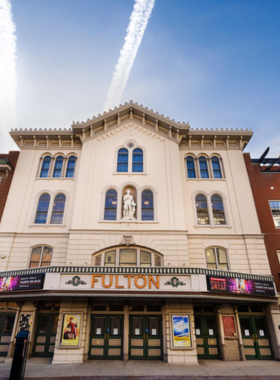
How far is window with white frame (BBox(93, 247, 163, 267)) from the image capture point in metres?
15.7

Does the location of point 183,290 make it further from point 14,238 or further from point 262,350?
point 14,238

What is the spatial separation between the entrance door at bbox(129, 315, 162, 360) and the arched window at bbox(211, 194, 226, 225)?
8215 millimetres

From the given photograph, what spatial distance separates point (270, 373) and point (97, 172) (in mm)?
16285

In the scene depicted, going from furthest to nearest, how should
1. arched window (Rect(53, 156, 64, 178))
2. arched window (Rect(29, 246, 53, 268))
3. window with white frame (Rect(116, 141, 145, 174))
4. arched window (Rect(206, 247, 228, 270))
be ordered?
arched window (Rect(53, 156, 64, 178)) → window with white frame (Rect(116, 141, 145, 174)) → arched window (Rect(29, 246, 53, 268)) → arched window (Rect(206, 247, 228, 270))

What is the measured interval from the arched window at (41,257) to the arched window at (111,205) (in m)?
4.88

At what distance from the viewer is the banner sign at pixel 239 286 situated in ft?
42.8

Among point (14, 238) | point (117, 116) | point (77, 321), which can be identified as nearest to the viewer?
point (77, 321)

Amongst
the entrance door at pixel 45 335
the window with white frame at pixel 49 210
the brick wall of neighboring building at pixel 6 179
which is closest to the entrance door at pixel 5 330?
the entrance door at pixel 45 335

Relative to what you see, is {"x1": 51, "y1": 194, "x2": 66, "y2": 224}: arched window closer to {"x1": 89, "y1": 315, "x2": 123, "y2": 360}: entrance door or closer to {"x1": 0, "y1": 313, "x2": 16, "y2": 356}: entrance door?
{"x1": 0, "y1": 313, "x2": 16, "y2": 356}: entrance door

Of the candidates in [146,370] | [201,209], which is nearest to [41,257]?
[146,370]

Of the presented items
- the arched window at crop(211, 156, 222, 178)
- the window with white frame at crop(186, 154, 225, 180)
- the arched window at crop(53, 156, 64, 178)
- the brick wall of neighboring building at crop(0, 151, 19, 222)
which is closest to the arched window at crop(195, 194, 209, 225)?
the window with white frame at crop(186, 154, 225, 180)

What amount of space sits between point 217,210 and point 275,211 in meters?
4.66

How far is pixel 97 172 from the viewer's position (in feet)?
61.6

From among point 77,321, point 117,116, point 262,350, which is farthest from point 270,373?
point 117,116
